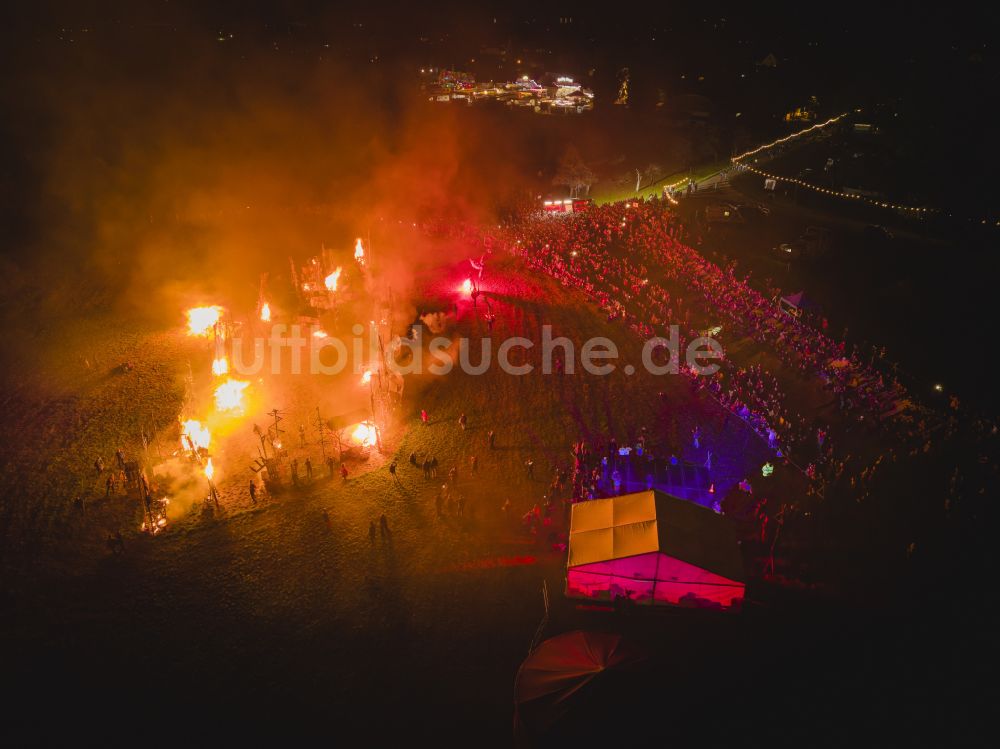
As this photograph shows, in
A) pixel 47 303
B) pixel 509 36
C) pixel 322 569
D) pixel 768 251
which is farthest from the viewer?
pixel 509 36

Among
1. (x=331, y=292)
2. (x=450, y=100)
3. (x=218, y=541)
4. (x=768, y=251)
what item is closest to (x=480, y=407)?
(x=218, y=541)

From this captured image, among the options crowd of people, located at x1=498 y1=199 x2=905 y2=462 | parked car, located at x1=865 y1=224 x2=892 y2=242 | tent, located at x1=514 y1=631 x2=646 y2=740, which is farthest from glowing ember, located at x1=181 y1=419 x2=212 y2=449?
parked car, located at x1=865 y1=224 x2=892 y2=242

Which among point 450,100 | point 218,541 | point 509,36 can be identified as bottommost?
point 218,541

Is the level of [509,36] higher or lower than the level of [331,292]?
higher

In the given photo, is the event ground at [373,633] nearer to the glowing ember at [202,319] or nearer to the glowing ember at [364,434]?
the glowing ember at [364,434]

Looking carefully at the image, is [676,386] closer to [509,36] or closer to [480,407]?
[480,407]

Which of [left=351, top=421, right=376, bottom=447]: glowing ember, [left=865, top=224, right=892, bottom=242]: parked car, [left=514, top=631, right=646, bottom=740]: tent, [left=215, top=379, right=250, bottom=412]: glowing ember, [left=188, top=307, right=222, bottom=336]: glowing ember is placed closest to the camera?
[left=514, top=631, right=646, bottom=740]: tent

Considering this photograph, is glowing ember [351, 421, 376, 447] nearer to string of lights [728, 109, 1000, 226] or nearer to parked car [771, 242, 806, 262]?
parked car [771, 242, 806, 262]

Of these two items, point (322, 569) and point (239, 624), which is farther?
point (322, 569)

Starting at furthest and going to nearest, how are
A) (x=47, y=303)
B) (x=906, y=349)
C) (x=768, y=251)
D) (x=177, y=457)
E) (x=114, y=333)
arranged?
(x=768, y=251)
(x=47, y=303)
(x=114, y=333)
(x=906, y=349)
(x=177, y=457)
